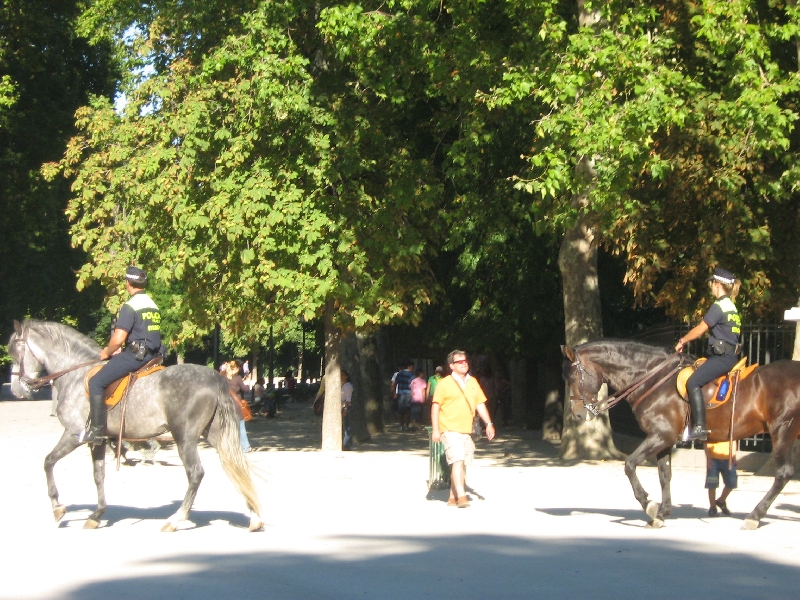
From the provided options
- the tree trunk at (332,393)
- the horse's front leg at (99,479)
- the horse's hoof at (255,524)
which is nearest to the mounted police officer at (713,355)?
the horse's hoof at (255,524)

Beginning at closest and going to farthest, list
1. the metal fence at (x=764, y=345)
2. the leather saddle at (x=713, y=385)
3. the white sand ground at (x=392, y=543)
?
the white sand ground at (x=392, y=543)
the leather saddle at (x=713, y=385)
the metal fence at (x=764, y=345)

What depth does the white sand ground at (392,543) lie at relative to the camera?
891 cm

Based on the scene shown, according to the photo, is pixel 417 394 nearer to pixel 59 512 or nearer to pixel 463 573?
pixel 59 512

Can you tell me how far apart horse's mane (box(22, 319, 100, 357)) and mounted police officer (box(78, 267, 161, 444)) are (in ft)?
1.37

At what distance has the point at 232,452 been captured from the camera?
1183cm

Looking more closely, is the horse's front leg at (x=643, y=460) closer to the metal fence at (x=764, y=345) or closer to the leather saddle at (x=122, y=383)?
the leather saddle at (x=122, y=383)

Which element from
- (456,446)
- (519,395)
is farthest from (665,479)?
(519,395)

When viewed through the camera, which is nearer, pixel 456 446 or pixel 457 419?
pixel 456 446

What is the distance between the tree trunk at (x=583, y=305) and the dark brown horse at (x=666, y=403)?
374 inches

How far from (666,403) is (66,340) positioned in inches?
249

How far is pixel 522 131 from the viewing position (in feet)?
78.4

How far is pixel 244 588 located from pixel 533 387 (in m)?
29.2

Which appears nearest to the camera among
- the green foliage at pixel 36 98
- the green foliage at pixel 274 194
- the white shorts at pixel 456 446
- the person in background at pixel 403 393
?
the white shorts at pixel 456 446

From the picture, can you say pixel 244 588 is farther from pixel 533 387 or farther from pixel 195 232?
pixel 533 387
